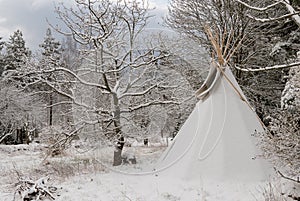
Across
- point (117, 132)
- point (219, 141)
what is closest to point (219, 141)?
point (219, 141)

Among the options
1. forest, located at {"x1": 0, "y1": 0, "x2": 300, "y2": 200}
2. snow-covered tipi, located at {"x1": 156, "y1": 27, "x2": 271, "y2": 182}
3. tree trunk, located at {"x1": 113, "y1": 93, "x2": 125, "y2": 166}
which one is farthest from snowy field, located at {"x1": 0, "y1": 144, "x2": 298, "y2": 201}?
forest, located at {"x1": 0, "y1": 0, "x2": 300, "y2": 200}

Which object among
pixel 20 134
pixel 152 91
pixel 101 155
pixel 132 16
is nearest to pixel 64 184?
pixel 101 155

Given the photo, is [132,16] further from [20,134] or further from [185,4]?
[20,134]

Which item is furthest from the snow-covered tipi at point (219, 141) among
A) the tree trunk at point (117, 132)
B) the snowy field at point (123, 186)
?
the tree trunk at point (117, 132)

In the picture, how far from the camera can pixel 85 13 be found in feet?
27.5

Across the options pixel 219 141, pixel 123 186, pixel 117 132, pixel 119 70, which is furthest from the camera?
pixel 117 132

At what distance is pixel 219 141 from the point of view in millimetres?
6645

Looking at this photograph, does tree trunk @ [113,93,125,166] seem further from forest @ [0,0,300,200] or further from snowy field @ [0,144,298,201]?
snowy field @ [0,144,298,201]

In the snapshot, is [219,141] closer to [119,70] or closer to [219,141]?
[219,141]

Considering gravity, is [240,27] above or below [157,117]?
above

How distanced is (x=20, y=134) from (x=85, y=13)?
54.5ft

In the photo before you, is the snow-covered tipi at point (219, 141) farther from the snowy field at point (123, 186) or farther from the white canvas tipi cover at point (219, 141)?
the snowy field at point (123, 186)

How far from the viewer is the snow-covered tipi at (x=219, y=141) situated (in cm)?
632

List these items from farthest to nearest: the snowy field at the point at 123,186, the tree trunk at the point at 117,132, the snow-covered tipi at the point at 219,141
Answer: the tree trunk at the point at 117,132 < the snow-covered tipi at the point at 219,141 < the snowy field at the point at 123,186
